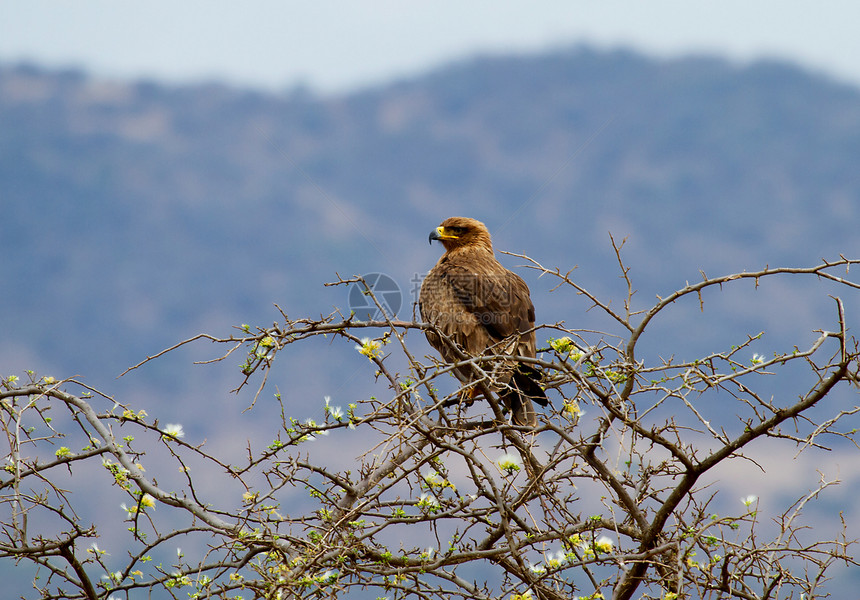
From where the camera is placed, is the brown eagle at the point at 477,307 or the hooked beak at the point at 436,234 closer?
Answer: the brown eagle at the point at 477,307

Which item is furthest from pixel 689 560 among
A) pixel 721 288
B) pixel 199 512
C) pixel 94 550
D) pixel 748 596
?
pixel 94 550

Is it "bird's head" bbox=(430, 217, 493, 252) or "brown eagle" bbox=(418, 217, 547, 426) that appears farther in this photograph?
"bird's head" bbox=(430, 217, 493, 252)

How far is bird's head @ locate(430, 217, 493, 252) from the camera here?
628 centimetres

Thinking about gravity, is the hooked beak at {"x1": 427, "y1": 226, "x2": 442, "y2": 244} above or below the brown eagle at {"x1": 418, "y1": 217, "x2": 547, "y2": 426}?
above

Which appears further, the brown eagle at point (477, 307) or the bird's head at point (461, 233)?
the bird's head at point (461, 233)

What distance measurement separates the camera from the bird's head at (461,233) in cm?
628

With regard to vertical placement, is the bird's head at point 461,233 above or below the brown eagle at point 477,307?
above

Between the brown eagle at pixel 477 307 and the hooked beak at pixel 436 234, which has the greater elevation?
the hooked beak at pixel 436 234

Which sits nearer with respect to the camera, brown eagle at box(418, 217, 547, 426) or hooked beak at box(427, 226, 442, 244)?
brown eagle at box(418, 217, 547, 426)

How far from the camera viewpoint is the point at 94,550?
3910 mm

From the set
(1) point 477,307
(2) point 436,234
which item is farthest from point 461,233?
(1) point 477,307

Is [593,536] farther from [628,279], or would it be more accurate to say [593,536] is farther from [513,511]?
[628,279]

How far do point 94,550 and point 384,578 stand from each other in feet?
5.25

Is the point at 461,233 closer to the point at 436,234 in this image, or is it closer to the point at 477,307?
the point at 436,234
